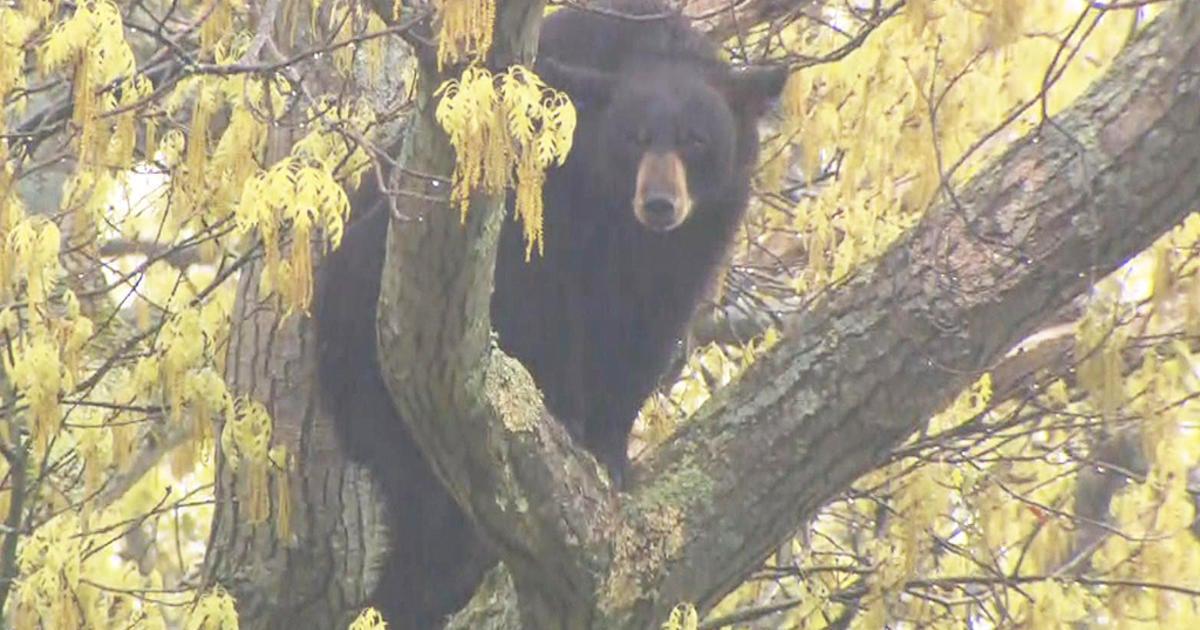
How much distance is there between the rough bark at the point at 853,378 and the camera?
4457 millimetres

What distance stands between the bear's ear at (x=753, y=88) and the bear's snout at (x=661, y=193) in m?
0.39

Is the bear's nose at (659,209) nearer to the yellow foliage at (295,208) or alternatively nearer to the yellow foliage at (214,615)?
the yellow foliage at (214,615)

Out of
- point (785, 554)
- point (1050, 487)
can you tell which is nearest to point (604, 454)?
point (785, 554)

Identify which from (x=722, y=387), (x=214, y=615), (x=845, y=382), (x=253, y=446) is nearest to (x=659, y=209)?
(x=722, y=387)

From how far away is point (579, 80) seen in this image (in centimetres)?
605

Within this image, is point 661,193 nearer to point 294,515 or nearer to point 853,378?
point 853,378

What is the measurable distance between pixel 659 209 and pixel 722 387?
3.07 feet

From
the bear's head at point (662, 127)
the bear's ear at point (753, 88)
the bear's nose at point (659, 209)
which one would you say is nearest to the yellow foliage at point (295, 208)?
the bear's nose at point (659, 209)

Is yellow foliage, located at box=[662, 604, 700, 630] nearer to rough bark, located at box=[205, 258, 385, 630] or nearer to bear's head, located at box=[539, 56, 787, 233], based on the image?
rough bark, located at box=[205, 258, 385, 630]

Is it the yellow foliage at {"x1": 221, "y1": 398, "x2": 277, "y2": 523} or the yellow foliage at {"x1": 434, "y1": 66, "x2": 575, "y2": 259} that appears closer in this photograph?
the yellow foliage at {"x1": 434, "y1": 66, "x2": 575, "y2": 259}

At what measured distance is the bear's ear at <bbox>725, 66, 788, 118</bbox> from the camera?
6117 mm

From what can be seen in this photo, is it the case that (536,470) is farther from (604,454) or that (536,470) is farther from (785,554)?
(785,554)

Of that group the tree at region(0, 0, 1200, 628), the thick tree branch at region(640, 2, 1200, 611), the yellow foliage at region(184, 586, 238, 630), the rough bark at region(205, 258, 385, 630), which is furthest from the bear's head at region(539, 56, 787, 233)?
the yellow foliage at region(184, 586, 238, 630)

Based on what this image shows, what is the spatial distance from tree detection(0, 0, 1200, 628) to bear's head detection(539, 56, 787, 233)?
0.30 m
